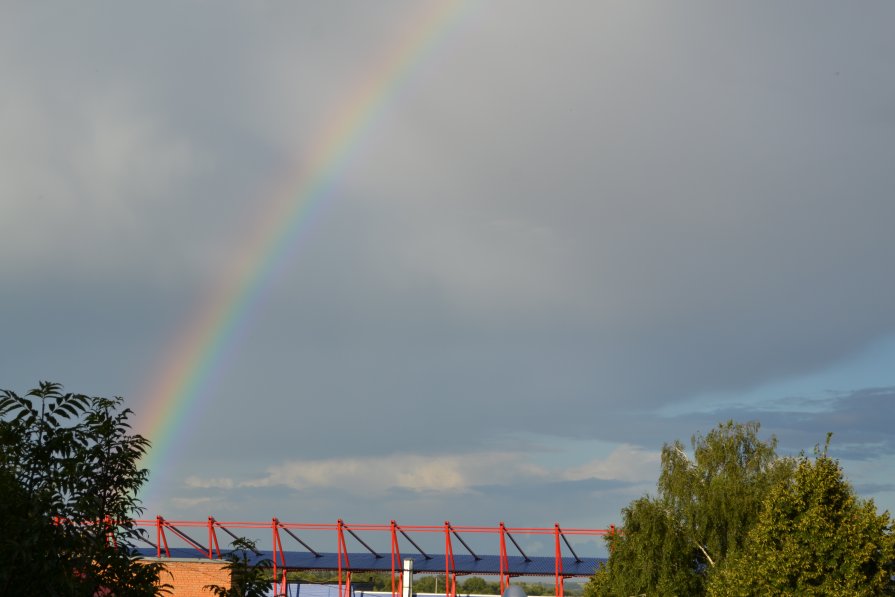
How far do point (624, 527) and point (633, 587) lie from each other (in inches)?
129

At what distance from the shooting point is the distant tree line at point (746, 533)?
3048cm

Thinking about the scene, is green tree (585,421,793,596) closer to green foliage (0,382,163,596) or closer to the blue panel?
the blue panel

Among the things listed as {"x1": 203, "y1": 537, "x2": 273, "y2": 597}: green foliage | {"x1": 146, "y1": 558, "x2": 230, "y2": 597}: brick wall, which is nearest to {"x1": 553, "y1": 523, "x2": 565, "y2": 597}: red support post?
{"x1": 146, "y1": 558, "x2": 230, "y2": 597}: brick wall

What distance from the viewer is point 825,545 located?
99.9 feet

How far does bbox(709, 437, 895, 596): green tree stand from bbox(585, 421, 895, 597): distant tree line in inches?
1.2

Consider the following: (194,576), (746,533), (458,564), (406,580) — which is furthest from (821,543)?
(458,564)

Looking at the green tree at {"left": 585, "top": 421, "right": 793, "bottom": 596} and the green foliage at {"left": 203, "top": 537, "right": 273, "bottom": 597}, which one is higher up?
the green tree at {"left": 585, "top": 421, "right": 793, "bottom": 596}

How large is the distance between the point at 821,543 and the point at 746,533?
833 inches

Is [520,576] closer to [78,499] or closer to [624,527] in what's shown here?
[624,527]

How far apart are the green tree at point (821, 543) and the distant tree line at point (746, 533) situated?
0.10ft

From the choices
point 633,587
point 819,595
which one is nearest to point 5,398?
point 819,595

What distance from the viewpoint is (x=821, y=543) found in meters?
30.5

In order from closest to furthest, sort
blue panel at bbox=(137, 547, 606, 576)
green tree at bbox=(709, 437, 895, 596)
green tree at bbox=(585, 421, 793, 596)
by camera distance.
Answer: green tree at bbox=(709, 437, 895, 596), green tree at bbox=(585, 421, 793, 596), blue panel at bbox=(137, 547, 606, 576)

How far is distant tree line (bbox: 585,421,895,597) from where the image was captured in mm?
30484
